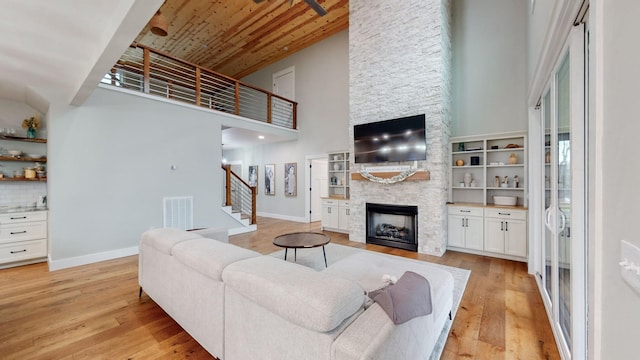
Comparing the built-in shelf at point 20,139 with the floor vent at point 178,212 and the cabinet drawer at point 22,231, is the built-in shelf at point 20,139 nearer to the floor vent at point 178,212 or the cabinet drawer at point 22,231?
the cabinet drawer at point 22,231

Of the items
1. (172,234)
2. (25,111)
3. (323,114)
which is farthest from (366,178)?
(25,111)

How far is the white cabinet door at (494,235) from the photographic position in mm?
4129

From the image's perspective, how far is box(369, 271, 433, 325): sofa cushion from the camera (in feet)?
4.16

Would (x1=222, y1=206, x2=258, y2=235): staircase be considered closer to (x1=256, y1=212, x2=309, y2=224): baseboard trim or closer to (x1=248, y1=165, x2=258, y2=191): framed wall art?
(x1=256, y1=212, x2=309, y2=224): baseboard trim

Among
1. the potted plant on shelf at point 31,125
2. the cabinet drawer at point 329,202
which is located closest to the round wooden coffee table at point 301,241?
the cabinet drawer at point 329,202

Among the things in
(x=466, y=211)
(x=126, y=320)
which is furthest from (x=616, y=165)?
(x=466, y=211)

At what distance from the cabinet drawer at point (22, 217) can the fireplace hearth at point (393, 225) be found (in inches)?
216

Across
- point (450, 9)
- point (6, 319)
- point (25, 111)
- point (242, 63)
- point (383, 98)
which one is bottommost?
point (6, 319)

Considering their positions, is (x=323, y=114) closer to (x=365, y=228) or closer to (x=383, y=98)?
(x=383, y=98)

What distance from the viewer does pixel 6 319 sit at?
240 centimetres

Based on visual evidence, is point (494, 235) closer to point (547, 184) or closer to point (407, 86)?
point (547, 184)

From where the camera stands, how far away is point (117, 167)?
431 centimetres

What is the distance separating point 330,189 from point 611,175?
20.9 feet

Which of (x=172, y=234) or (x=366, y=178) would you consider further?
(x=366, y=178)
